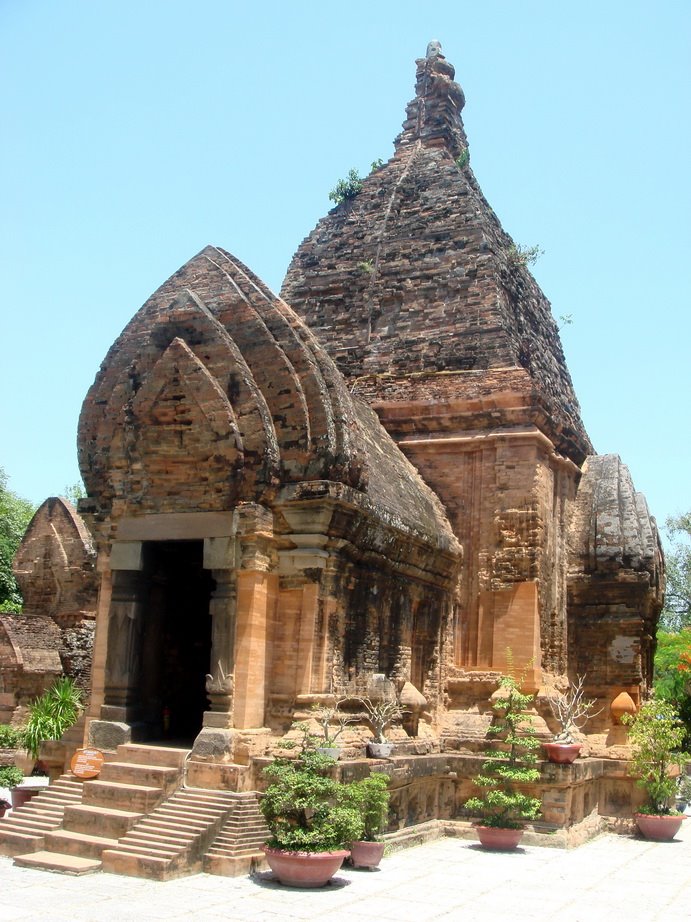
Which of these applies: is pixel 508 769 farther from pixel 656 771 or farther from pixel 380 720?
pixel 656 771

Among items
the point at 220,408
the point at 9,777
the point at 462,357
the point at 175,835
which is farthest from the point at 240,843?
the point at 462,357

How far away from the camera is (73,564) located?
22.1 meters

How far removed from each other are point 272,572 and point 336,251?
8917 mm

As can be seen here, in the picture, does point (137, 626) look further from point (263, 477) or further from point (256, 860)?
point (256, 860)

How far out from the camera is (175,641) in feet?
47.0

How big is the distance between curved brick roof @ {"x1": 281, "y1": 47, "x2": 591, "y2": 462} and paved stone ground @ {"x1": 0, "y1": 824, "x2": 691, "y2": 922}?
712 cm

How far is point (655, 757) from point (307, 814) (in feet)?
22.8

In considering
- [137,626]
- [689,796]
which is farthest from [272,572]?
[689,796]

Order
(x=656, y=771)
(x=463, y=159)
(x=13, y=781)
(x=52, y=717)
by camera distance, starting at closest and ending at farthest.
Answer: (x=13, y=781)
(x=656, y=771)
(x=52, y=717)
(x=463, y=159)

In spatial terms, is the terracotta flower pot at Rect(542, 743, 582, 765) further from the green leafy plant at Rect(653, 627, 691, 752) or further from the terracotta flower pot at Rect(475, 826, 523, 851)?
the green leafy plant at Rect(653, 627, 691, 752)

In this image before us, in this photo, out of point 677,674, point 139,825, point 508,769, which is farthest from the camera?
point 677,674

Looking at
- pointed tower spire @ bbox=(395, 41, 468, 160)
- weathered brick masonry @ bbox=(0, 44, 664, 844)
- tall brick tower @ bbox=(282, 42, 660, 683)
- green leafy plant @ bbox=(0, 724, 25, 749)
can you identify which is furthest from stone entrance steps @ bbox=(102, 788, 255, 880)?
pointed tower spire @ bbox=(395, 41, 468, 160)

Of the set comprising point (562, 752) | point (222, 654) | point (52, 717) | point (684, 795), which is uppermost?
point (222, 654)

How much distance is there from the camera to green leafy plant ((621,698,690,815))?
15000 mm
